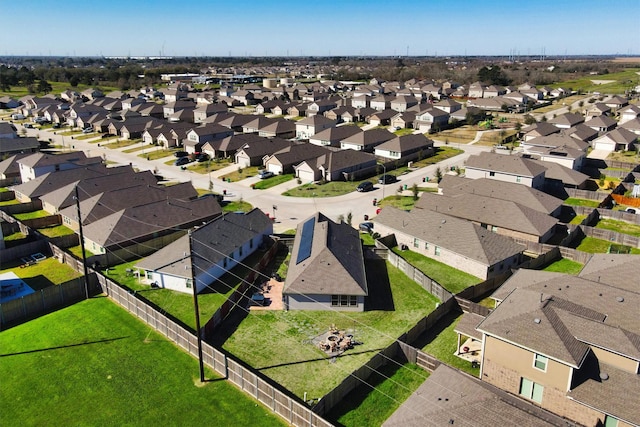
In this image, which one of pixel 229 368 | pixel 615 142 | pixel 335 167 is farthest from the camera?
pixel 615 142

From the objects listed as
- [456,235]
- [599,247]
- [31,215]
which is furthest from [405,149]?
[31,215]

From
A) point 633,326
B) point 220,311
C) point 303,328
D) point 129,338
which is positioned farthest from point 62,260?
point 633,326

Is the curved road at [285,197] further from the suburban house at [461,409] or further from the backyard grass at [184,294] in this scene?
the suburban house at [461,409]

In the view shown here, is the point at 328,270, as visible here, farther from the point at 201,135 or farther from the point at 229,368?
the point at 201,135

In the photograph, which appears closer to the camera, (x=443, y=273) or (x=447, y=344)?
(x=447, y=344)

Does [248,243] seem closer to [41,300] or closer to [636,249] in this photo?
[41,300]

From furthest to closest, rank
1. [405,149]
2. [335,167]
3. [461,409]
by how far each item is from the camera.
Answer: [405,149], [335,167], [461,409]

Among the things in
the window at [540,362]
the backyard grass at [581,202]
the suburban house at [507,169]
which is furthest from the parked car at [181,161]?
the window at [540,362]

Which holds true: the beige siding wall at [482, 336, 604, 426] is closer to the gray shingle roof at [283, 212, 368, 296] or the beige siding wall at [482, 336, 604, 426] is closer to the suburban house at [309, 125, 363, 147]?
the gray shingle roof at [283, 212, 368, 296]
